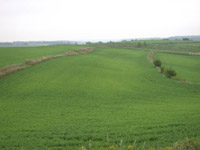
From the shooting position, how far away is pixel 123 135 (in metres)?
10.6

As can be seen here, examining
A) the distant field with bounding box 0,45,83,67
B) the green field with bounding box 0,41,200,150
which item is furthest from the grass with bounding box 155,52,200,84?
the distant field with bounding box 0,45,83,67

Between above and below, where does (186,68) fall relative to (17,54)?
below

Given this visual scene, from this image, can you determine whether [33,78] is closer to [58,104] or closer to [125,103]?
[58,104]

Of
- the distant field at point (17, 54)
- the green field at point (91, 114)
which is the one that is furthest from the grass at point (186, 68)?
the distant field at point (17, 54)

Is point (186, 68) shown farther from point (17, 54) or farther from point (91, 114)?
point (17, 54)

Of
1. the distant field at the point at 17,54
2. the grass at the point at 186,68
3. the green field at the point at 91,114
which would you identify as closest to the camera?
the green field at the point at 91,114

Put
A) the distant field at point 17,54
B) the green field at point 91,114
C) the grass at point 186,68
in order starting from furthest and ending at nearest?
the distant field at point 17,54 < the grass at point 186,68 < the green field at point 91,114

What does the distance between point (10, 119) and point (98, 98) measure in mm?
9956

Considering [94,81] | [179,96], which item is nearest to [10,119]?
[94,81]

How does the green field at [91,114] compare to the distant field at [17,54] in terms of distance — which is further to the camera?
the distant field at [17,54]

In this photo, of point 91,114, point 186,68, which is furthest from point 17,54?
point 186,68

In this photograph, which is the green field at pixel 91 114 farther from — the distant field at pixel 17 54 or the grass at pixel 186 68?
the distant field at pixel 17 54

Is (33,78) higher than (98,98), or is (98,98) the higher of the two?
(33,78)

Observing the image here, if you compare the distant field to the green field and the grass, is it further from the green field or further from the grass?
the grass
